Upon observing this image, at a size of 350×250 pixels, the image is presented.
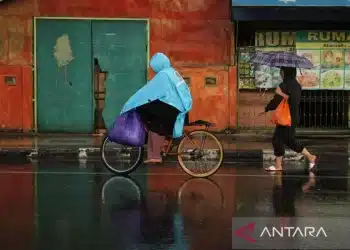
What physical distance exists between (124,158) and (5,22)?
708 cm

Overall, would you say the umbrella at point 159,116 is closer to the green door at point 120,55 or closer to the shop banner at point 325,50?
the green door at point 120,55

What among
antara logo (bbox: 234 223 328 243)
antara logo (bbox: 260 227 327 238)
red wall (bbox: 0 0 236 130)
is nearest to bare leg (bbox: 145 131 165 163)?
antara logo (bbox: 234 223 328 243)

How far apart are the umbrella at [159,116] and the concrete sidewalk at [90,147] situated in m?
3.11

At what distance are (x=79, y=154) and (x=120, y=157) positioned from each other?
2.98 m

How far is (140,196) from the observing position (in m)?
8.24

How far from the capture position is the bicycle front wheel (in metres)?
9.65

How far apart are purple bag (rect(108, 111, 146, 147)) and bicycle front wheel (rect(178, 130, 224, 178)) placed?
0.65 meters

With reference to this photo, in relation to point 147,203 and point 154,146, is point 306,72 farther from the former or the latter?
point 147,203

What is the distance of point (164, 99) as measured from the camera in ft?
30.4

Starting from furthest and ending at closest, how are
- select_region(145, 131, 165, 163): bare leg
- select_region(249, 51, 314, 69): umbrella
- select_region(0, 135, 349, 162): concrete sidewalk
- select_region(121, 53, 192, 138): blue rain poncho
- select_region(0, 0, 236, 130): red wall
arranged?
select_region(0, 0, 236, 130): red wall < select_region(0, 135, 349, 162): concrete sidewalk < select_region(249, 51, 314, 69): umbrella < select_region(145, 131, 165, 163): bare leg < select_region(121, 53, 192, 138): blue rain poncho

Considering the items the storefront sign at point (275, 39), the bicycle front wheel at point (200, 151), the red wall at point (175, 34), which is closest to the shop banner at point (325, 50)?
the storefront sign at point (275, 39)

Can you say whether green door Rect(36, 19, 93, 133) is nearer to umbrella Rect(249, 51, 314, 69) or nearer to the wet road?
the wet road

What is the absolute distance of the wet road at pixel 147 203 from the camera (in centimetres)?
609

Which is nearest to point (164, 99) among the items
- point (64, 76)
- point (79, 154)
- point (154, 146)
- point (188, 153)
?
point (154, 146)
